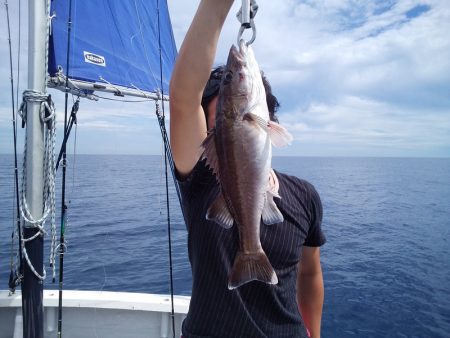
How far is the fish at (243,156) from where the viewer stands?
1627 millimetres

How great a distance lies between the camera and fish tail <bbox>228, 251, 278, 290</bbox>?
158cm

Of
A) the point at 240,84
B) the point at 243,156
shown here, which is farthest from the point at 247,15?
the point at 243,156

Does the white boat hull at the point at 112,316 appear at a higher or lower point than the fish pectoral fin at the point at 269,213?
lower

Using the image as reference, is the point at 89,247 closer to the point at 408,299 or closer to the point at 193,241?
the point at 408,299

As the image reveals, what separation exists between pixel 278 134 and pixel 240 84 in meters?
0.33

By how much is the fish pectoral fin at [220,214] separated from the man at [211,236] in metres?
0.17

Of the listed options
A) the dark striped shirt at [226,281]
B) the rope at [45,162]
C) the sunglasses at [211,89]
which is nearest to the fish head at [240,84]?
the sunglasses at [211,89]

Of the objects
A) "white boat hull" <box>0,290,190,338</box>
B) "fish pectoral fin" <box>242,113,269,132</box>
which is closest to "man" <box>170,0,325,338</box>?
"fish pectoral fin" <box>242,113,269,132</box>

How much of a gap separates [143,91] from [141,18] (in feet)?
5.69

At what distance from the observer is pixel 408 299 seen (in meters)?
9.98

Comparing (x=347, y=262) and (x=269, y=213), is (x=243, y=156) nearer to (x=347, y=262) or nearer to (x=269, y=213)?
(x=269, y=213)

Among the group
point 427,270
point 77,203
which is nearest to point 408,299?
point 427,270

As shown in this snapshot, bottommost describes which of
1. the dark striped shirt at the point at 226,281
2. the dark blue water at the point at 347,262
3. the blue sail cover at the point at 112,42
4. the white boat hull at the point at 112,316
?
the dark blue water at the point at 347,262

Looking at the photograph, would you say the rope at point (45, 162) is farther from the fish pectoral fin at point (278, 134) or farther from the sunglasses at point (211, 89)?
the fish pectoral fin at point (278, 134)
